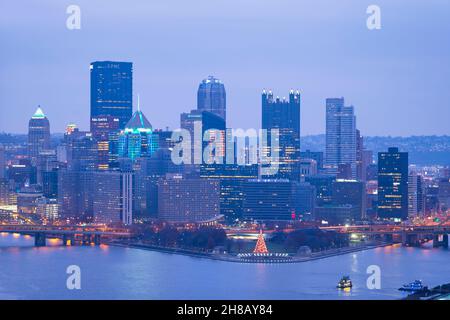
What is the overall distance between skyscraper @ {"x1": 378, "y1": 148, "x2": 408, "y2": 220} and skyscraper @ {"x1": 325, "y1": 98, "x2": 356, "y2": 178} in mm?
2323

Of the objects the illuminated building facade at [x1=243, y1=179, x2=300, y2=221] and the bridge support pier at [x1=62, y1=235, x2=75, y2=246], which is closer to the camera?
the bridge support pier at [x1=62, y1=235, x2=75, y2=246]

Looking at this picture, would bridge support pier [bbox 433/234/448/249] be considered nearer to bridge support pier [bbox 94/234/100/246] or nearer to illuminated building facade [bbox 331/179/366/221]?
illuminated building facade [bbox 331/179/366/221]

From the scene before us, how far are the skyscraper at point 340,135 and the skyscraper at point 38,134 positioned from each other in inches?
202

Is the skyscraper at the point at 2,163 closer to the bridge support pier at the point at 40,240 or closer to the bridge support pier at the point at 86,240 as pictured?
the bridge support pier at the point at 86,240

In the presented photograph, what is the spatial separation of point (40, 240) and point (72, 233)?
0.62 meters

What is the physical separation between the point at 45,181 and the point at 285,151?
14.1ft

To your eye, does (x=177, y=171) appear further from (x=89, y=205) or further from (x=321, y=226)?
(x=321, y=226)

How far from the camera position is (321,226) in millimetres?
17219

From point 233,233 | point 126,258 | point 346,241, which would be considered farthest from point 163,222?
point 126,258

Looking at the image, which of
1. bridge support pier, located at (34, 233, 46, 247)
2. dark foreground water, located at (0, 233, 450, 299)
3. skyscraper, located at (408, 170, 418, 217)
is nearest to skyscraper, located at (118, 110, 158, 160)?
skyscraper, located at (408, 170, 418, 217)

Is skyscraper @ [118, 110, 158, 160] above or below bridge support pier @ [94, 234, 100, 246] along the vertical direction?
above

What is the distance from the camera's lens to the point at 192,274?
1073cm

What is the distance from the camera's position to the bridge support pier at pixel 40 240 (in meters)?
15.0

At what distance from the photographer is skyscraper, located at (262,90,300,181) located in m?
21.3
